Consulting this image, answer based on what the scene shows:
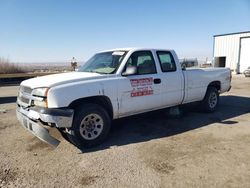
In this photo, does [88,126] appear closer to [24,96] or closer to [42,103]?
[42,103]

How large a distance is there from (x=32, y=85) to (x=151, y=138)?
8.82 feet

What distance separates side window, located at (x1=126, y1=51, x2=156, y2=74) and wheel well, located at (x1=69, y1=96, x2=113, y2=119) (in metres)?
0.96

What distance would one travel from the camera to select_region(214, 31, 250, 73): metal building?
86.2 ft

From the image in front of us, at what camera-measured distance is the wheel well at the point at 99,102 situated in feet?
15.3

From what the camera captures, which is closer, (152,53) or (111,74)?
(111,74)

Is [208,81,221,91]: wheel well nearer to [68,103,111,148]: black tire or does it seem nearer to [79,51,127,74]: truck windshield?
[79,51,127,74]: truck windshield

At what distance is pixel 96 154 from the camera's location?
4.50m

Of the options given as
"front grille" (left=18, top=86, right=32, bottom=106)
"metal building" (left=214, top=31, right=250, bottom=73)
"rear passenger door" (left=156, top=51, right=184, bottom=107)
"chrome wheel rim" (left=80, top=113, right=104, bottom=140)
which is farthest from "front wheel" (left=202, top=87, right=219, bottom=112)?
"metal building" (left=214, top=31, right=250, bottom=73)

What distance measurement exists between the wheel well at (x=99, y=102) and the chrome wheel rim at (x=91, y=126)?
0.29 metres

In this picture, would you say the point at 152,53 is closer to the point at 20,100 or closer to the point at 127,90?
the point at 127,90

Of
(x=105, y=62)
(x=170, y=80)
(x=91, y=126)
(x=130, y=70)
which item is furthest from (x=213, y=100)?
(x=91, y=126)

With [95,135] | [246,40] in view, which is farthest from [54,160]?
[246,40]

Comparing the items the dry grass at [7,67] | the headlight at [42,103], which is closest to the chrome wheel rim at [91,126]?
the headlight at [42,103]

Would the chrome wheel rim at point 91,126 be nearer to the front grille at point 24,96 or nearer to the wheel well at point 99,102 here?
the wheel well at point 99,102
